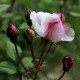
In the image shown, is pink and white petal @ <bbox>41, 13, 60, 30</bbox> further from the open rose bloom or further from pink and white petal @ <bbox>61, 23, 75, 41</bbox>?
pink and white petal @ <bbox>61, 23, 75, 41</bbox>

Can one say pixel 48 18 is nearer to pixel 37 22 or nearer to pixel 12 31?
pixel 37 22

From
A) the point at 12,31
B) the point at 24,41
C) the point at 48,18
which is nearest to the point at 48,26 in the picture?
the point at 48,18

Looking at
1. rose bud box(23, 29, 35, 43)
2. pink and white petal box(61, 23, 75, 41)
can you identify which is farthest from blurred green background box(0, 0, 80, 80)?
rose bud box(23, 29, 35, 43)

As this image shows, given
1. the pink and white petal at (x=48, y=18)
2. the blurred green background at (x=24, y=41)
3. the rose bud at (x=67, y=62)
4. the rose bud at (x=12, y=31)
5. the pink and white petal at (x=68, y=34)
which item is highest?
the pink and white petal at (x=48, y=18)

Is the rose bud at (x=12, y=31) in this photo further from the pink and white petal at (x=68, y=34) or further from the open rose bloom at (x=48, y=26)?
the pink and white petal at (x=68, y=34)

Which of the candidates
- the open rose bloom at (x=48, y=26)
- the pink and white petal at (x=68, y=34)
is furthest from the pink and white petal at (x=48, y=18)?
the pink and white petal at (x=68, y=34)

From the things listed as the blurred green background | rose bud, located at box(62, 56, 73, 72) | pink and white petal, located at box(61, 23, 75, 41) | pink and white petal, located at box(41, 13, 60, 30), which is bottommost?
the blurred green background
